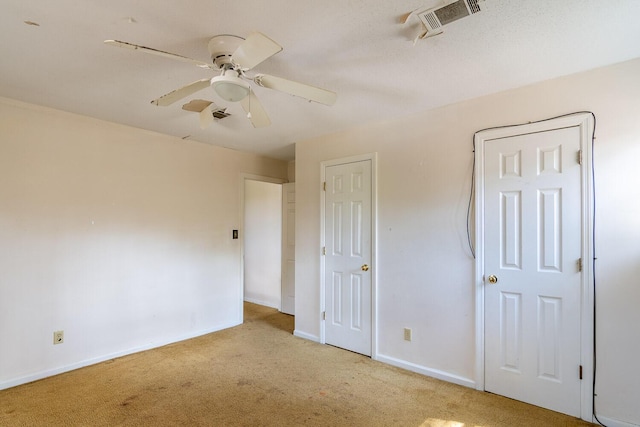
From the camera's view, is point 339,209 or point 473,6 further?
point 339,209

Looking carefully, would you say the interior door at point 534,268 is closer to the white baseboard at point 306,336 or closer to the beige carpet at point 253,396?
the beige carpet at point 253,396

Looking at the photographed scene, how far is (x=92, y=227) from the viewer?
10.2 feet

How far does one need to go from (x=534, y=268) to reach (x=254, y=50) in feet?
7.85

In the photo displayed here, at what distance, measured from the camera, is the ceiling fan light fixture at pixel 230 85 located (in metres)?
1.61

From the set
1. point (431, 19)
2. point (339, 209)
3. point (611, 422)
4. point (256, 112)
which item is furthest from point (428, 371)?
point (431, 19)

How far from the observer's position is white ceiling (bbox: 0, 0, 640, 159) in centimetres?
156

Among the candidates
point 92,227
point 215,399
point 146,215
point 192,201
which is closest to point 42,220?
point 92,227

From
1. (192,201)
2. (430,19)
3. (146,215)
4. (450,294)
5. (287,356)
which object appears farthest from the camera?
(192,201)

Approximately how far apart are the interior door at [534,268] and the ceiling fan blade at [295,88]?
5.02 ft

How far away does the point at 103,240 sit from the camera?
10.4ft

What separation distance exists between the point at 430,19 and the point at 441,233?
1737 mm

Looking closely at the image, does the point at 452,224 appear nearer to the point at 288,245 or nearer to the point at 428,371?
the point at 428,371

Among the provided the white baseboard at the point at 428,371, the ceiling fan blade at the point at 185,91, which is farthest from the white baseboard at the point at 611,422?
the ceiling fan blade at the point at 185,91

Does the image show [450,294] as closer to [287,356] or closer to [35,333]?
[287,356]
